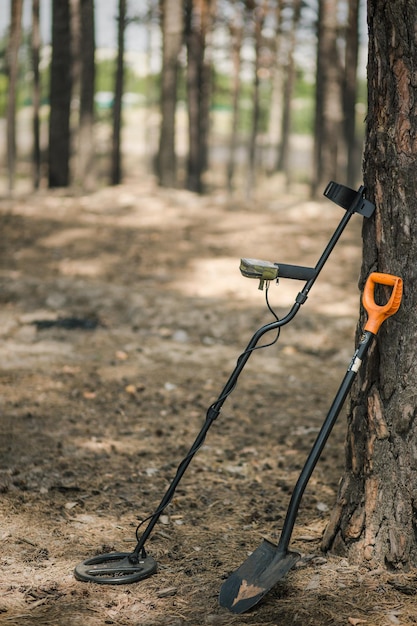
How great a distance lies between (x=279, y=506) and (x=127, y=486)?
0.90m

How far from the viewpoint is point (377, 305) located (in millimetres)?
2969

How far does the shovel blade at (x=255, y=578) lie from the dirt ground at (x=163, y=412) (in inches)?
2.2

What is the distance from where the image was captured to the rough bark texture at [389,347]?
2848 millimetres

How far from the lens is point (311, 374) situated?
657 cm

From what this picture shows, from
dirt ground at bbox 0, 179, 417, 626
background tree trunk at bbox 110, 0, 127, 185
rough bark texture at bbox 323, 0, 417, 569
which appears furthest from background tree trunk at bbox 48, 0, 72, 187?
rough bark texture at bbox 323, 0, 417, 569

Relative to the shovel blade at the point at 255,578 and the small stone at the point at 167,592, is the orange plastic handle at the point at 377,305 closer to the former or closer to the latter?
the shovel blade at the point at 255,578

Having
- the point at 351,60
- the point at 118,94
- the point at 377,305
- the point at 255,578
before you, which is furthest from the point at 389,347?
the point at 118,94

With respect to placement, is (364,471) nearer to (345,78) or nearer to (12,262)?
(12,262)

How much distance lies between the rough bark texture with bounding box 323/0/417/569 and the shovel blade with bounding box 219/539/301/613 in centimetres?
41

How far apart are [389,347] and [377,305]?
193 mm

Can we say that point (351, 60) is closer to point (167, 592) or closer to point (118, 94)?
point (118, 94)

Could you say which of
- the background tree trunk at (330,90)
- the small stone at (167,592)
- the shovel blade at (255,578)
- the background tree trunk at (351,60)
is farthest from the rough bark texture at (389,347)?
the background tree trunk at (351,60)

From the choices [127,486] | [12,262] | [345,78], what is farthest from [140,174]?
[127,486]

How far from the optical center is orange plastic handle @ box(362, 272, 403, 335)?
9.45ft
